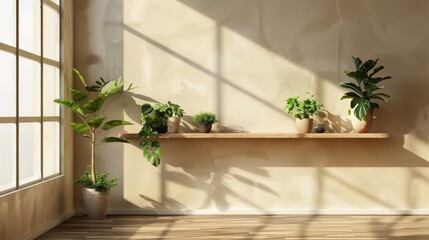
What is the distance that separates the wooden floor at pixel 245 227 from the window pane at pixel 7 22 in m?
1.85

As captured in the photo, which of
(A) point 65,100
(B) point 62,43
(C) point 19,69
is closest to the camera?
(C) point 19,69

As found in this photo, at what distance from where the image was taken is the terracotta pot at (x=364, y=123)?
6234mm

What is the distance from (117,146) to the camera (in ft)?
21.7

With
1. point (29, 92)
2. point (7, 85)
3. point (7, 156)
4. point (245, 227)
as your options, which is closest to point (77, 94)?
point (29, 92)

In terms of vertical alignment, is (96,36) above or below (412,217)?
above

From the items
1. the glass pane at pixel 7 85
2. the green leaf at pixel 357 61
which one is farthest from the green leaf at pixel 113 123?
the green leaf at pixel 357 61

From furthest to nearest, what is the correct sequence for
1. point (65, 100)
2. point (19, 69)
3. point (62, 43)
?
point (62, 43), point (65, 100), point (19, 69)

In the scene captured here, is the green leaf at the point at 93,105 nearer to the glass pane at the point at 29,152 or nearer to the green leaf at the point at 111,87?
the green leaf at the point at 111,87

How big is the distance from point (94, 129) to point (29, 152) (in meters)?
0.94

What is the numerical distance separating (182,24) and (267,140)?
5.32 ft

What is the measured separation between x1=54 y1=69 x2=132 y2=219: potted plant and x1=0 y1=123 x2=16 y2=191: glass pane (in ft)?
3.46

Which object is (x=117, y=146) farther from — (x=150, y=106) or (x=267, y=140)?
(x=267, y=140)

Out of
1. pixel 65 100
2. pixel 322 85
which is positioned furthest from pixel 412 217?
pixel 65 100

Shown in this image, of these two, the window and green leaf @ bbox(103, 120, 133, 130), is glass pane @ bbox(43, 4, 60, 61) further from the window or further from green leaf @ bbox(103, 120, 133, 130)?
green leaf @ bbox(103, 120, 133, 130)
